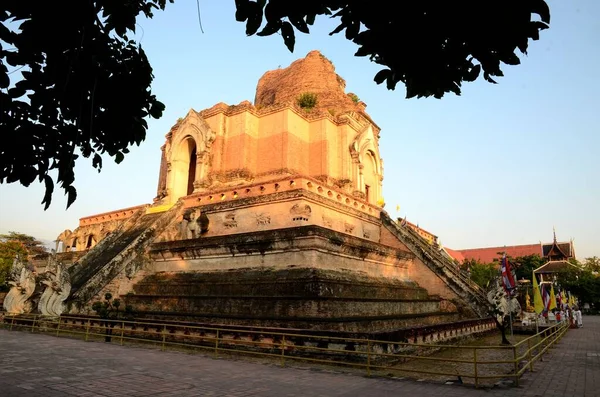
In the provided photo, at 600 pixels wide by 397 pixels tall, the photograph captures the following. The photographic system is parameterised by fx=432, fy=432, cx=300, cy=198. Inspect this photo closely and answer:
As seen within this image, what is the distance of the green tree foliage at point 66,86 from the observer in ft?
11.8

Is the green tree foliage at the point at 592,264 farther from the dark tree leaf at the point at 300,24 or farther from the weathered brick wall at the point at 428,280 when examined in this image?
the dark tree leaf at the point at 300,24

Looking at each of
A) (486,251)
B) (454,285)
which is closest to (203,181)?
(454,285)

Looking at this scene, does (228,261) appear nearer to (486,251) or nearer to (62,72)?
(62,72)

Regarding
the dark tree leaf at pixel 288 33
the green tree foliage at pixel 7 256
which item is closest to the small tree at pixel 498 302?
the dark tree leaf at pixel 288 33

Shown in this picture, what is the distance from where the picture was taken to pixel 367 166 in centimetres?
2355

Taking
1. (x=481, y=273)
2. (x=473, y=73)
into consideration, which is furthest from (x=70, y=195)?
(x=481, y=273)

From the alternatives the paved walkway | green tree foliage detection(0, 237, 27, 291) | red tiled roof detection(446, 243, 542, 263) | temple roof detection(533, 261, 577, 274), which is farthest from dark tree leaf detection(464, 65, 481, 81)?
red tiled roof detection(446, 243, 542, 263)

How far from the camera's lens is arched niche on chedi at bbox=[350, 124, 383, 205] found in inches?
858

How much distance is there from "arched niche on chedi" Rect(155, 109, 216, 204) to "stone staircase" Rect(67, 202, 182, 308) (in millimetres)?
2021

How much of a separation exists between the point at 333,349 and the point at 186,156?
1684 cm

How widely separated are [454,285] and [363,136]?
9.00m

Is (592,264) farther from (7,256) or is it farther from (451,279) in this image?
(7,256)

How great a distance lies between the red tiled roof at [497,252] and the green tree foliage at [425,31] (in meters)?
62.5

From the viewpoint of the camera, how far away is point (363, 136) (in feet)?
73.3
